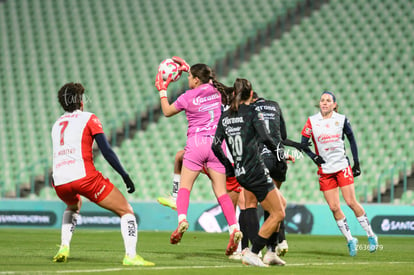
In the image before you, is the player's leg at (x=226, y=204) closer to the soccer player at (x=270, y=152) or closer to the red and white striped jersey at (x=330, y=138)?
the soccer player at (x=270, y=152)

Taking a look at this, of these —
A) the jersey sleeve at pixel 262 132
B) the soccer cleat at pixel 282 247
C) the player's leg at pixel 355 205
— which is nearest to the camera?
the jersey sleeve at pixel 262 132

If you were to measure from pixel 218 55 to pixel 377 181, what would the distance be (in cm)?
784

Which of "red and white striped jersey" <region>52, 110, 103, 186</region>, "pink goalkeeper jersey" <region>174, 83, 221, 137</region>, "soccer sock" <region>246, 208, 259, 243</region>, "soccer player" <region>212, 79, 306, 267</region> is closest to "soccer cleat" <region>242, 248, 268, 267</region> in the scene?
"soccer player" <region>212, 79, 306, 267</region>

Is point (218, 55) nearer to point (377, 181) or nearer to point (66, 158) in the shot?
point (377, 181)

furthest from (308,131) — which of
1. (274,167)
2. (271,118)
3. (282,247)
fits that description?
(282,247)

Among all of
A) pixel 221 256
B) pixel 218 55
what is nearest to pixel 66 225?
pixel 221 256

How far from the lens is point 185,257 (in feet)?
30.8

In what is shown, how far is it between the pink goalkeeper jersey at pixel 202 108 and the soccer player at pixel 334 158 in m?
2.12

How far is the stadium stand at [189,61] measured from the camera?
783 inches

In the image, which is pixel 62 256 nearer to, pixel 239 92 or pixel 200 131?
pixel 200 131

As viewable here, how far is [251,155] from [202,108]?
137 cm

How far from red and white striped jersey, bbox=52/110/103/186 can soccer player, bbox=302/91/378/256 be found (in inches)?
156

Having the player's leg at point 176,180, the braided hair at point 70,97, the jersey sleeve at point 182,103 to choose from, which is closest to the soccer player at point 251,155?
the jersey sleeve at point 182,103

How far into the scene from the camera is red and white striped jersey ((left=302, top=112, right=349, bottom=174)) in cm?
1091
